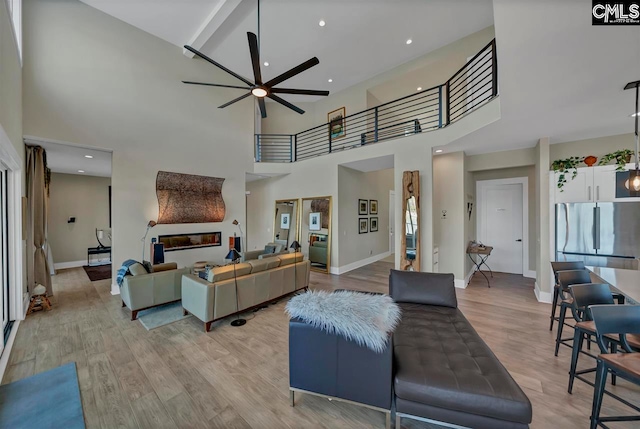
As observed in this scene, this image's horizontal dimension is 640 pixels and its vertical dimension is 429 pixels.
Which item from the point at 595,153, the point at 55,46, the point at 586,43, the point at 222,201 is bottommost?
the point at 222,201

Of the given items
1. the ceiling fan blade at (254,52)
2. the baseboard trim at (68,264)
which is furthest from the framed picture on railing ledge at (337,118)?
the baseboard trim at (68,264)

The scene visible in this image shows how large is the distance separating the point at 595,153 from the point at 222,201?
763cm

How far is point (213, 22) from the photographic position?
4.74 metres

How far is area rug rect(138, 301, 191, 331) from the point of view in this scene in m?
3.33

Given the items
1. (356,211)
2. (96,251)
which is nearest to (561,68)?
(356,211)

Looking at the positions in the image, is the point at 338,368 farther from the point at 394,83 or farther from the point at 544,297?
the point at 394,83

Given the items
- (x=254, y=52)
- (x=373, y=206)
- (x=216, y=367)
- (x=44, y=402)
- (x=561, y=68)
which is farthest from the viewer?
(x=373, y=206)

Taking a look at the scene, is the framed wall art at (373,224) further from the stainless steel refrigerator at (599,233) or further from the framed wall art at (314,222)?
the stainless steel refrigerator at (599,233)

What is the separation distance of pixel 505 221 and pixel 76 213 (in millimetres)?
11762

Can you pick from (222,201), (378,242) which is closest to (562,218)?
(378,242)

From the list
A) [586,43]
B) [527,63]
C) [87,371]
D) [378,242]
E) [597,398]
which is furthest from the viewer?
[378,242]

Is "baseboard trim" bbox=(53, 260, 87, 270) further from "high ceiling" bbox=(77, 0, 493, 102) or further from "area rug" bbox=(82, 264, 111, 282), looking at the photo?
"high ceiling" bbox=(77, 0, 493, 102)

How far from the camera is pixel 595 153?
3965mm

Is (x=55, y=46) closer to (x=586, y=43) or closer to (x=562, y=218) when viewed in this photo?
(x=586, y=43)
